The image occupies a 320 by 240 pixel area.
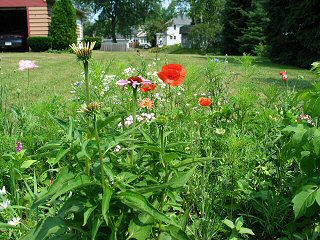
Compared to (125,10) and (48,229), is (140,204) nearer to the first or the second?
(48,229)

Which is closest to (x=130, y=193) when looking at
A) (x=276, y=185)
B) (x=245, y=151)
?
(x=245, y=151)

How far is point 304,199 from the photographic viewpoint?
164 centimetres

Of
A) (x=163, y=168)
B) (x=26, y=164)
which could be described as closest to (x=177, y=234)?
(x=163, y=168)

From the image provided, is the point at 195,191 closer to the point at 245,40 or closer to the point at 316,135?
the point at 316,135

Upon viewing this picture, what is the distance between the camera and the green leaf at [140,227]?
1.45m

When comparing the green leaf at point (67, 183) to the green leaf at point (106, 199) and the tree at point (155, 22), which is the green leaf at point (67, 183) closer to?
the green leaf at point (106, 199)

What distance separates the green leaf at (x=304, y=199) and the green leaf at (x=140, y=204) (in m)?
0.69

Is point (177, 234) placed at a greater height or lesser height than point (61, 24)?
lesser

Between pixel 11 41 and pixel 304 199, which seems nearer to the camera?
pixel 304 199

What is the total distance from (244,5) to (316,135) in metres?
27.5

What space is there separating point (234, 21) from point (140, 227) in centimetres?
2715

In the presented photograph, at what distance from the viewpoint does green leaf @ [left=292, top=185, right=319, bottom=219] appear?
1625 mm

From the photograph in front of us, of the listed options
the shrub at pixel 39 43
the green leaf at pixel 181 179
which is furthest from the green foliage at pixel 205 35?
the green leaf at pixel 181 179

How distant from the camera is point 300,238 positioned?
1.78m
